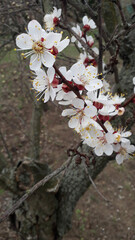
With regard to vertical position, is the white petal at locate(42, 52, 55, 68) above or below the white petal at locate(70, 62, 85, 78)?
above

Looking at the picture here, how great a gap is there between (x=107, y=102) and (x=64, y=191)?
51.3 inches

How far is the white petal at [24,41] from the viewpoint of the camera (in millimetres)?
809

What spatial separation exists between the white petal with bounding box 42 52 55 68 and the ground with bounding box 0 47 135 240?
1064 mm

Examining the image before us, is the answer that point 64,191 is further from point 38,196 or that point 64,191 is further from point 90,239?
point 90,239

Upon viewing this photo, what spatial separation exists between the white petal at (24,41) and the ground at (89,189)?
1040 millimetres

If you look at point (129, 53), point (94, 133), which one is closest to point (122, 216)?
point (129, 53)

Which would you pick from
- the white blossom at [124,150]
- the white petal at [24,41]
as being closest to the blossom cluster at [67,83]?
the white petal at [24,41]

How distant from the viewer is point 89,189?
380cm

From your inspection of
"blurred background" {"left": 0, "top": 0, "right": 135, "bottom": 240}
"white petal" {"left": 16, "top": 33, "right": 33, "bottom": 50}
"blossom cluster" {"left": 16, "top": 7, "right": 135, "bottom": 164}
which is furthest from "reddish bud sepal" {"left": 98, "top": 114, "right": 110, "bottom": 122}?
"blurred background" {"left": 0, "top": 0, "right": 135, "bottom": 240}

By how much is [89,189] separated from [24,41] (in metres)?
3.38

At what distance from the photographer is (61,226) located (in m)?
2.08

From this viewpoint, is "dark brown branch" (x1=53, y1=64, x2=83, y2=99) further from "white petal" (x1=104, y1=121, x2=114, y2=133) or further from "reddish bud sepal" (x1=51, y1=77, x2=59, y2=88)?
"white petal" (x1=104, y1=121, x2=114, y2=133)

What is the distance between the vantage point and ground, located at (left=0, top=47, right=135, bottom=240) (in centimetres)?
301

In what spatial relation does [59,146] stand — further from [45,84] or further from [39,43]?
[39,43]
